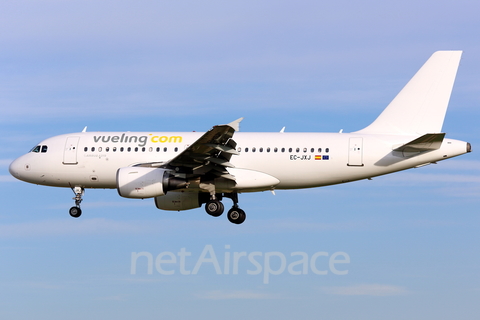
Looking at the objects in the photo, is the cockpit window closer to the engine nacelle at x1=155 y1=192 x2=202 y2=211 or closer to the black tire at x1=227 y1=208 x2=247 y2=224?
the engine nacelle at x1=155 y1=192 x2=202 y2=211

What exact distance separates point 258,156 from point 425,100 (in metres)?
9.74

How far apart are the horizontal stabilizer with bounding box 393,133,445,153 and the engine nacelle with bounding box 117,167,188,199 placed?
39.9 ft

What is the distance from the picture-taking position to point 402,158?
38.6m

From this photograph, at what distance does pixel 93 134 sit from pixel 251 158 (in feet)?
Result: 31.9

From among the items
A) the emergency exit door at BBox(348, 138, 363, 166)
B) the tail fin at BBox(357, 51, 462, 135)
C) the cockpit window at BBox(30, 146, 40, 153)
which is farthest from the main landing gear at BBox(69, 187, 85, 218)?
the tail fin at BBox(357, 51, 462, 135)

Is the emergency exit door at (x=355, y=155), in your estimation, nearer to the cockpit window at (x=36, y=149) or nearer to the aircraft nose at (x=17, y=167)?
the cockpit window at (x=36, y=149)

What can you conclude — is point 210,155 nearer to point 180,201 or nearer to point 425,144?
point 180,201

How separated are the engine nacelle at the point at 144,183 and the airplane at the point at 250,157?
2.1 inches

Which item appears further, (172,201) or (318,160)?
(172,201)

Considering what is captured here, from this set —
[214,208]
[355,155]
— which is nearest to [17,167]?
[214,208]

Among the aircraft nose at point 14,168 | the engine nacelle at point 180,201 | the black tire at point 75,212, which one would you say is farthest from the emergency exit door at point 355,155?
the aircraft nose at point 14,168

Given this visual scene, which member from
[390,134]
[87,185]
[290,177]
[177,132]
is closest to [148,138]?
[177,132]

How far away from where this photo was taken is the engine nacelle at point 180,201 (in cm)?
4194

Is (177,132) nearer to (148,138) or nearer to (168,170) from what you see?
(148,138)
